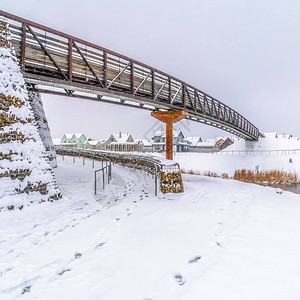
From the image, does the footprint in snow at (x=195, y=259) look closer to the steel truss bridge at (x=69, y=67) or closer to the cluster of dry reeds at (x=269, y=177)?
the steel truss bridge at (x=69, y=67)

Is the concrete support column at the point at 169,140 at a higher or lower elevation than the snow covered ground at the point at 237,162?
higher

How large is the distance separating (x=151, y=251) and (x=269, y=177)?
28.8 m

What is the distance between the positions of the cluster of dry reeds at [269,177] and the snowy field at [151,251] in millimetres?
22142

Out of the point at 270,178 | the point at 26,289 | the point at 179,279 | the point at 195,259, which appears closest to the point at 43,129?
the point at 26,289

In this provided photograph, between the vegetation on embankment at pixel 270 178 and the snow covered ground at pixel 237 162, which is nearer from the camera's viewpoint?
the vegetation on embankment at pixel 270 178

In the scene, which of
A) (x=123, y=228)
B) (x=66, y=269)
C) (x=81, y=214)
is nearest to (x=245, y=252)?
(x=123, y=228)

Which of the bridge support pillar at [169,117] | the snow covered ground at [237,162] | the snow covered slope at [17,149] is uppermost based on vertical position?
the bridge support pillar at [169,117]

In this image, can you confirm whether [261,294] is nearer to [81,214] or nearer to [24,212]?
[81,214]

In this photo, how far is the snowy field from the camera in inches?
108

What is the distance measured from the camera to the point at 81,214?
614 cm

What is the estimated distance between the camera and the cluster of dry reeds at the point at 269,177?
25.7 metres

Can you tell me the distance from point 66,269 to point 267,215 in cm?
567

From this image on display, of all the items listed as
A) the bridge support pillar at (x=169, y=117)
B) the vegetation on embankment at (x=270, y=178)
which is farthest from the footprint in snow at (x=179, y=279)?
the vegetation on embankment at (x=270, y=178)

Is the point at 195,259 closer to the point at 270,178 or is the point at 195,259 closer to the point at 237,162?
the point at 270,178
